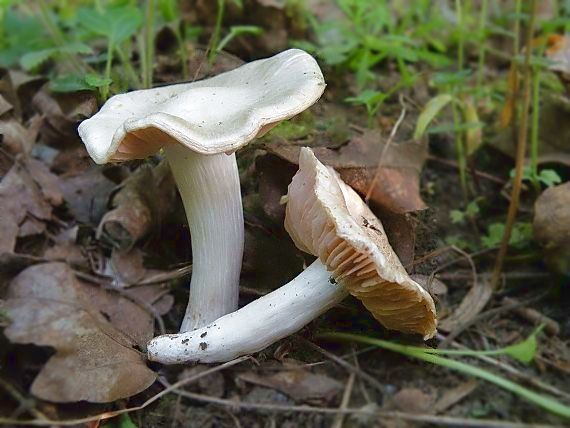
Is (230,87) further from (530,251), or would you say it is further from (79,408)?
(530,251)

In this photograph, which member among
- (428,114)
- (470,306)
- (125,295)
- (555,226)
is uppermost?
(428,114)

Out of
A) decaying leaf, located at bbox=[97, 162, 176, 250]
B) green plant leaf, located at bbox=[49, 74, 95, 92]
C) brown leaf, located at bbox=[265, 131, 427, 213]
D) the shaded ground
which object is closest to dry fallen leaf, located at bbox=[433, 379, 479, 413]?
the shaded ground

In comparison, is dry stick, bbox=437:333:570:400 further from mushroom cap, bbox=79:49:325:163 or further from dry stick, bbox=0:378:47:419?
dry stick, bbox=0:378:47:419

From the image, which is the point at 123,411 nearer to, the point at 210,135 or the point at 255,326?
the point at 255,326

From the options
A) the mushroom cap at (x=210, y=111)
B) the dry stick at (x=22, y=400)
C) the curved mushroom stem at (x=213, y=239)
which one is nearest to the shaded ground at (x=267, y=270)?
the dry stick at (x=22, y=400)

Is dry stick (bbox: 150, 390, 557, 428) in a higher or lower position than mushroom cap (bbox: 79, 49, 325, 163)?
lower

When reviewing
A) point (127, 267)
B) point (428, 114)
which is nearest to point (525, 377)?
point (428, 114)
